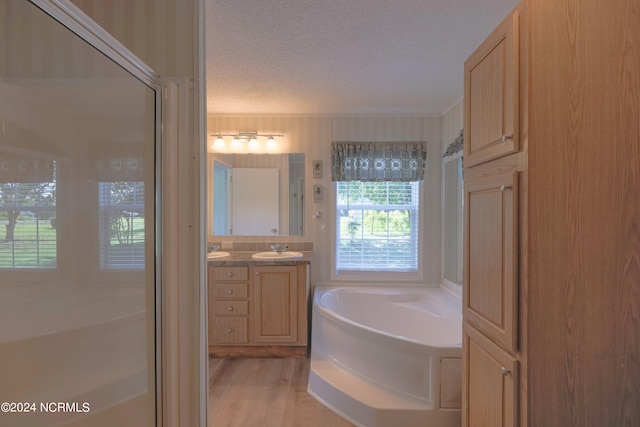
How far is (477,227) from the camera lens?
52.1 inches

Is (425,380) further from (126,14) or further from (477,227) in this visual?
(126,14)

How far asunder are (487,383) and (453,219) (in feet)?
6.84

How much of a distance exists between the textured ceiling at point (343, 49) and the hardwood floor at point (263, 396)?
2234mm

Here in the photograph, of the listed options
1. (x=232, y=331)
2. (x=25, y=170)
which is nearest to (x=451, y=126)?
(x=232, y=331)

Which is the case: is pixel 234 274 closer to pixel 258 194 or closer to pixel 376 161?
pixel 258 194

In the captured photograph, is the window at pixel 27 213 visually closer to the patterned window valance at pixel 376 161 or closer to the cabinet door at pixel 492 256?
the cabinet door at pixel 492 256

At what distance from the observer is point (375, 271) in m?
3.42

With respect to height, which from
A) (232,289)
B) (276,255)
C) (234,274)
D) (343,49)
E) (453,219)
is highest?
(343,49)

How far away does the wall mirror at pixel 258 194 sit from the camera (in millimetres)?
3443

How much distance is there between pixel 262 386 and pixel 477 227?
6.77ft

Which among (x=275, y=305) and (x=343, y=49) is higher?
(x=343, y=49)

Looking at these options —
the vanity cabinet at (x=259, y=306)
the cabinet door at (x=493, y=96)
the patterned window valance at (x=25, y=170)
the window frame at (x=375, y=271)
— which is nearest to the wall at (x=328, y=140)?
the window frame at (x=375, y=271)

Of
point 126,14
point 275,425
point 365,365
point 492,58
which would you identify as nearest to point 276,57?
point 126,14

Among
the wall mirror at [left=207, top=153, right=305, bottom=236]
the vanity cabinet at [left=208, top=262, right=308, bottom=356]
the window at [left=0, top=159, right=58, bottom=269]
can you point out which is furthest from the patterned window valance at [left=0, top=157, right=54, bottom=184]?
the wall mirror at [left=207, top=153, right=305, bottom=236]
